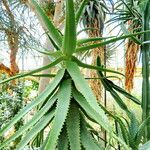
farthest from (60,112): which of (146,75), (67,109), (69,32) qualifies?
(146,75)

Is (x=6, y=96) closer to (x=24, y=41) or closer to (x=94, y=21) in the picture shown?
(x=24, y=41)

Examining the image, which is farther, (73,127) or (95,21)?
(95,21)

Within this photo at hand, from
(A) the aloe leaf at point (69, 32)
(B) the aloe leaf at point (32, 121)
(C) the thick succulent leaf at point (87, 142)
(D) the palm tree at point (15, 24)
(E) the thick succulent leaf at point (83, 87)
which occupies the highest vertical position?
(D) the palm tree at point (15, 24)

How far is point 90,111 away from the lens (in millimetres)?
735

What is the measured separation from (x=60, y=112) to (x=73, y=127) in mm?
42

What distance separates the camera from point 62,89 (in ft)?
2.59

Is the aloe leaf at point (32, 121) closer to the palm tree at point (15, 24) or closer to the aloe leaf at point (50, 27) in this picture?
the aloe leaf at point (50, 27)

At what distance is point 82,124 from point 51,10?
297 cm

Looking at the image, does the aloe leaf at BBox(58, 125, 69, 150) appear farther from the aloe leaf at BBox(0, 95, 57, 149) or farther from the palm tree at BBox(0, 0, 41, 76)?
the palm tree at BBox(0, 0, 41, 76)

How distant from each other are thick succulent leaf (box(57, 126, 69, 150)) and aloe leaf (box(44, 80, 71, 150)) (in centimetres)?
5

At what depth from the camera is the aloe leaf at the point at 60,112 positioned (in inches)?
27.3

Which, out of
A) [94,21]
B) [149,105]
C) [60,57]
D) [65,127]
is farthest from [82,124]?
[94,21]

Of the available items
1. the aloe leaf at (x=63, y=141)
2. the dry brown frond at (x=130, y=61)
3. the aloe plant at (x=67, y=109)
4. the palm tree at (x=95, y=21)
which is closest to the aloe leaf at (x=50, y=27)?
the aloe plant at (x=67, y=109)

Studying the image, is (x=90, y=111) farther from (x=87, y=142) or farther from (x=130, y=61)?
(x=130, y=61)
